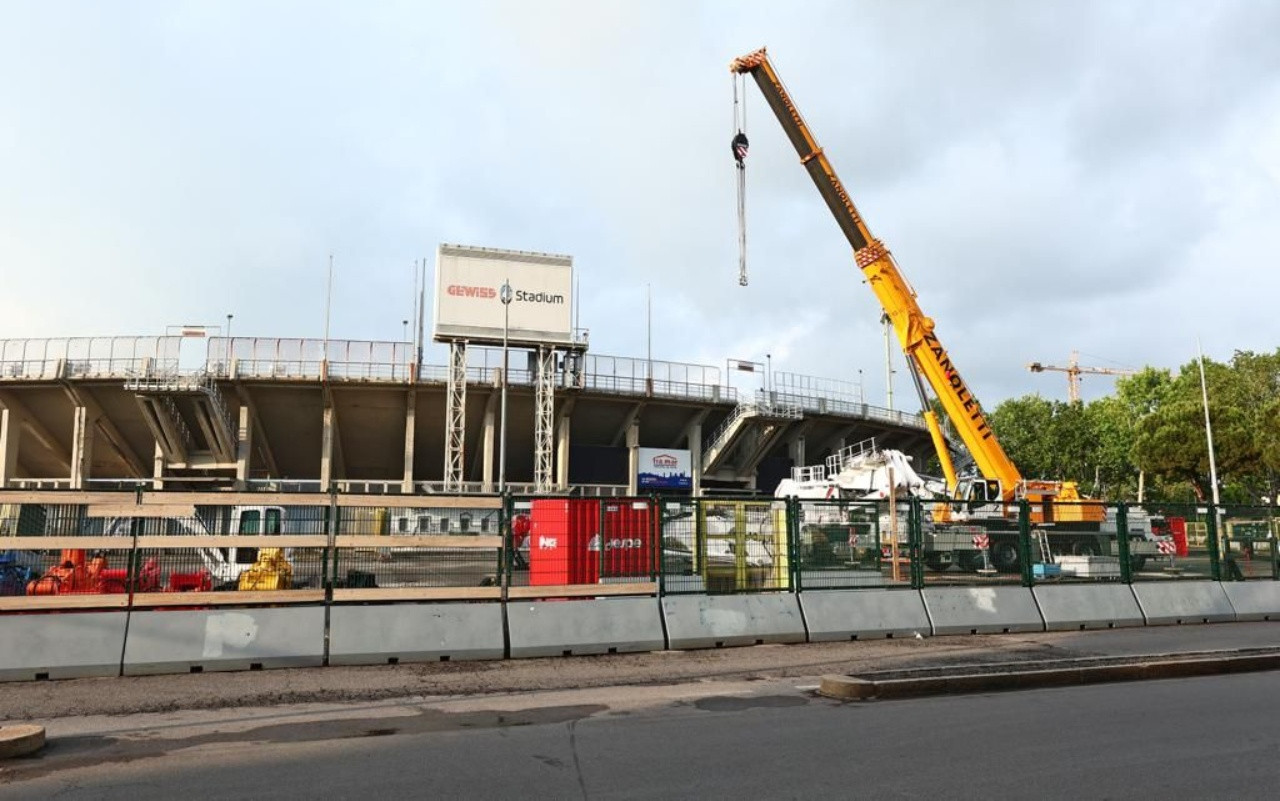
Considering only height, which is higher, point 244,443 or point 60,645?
point 244,443

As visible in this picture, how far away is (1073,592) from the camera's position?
14891mm

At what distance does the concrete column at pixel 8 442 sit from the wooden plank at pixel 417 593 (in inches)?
1815

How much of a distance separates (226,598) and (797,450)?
49310 millimetres

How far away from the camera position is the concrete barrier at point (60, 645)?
9406 millimetres

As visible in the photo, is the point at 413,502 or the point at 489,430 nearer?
the point at 413,502

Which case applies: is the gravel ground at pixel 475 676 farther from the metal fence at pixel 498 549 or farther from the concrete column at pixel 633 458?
the concrete column at pixel 633 458

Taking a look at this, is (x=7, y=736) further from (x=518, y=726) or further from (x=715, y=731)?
(x=715, y=731)

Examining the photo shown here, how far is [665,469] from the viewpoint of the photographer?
5353 cm

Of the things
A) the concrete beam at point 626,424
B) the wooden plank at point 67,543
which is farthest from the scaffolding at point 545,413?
the wooden plank at point 67,543

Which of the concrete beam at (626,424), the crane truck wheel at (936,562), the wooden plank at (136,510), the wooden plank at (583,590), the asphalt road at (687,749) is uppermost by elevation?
the concrete beam at (626,424)

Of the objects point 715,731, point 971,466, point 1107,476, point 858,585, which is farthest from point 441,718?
point 1107,476

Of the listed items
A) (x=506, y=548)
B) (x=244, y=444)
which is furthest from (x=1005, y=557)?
(x=244, y=444)

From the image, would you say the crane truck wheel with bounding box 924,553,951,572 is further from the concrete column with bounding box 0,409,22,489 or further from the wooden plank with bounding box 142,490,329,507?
the concrete column with bounding box 0,409,22,489

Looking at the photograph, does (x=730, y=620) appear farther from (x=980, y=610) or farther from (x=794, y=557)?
(x=980, y=610)
